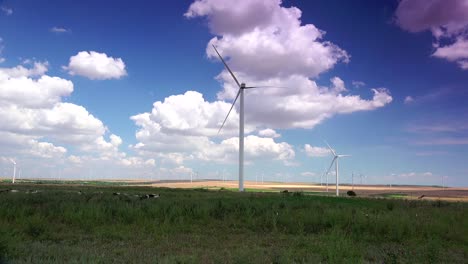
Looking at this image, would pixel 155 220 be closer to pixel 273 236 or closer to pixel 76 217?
pixel 76 217

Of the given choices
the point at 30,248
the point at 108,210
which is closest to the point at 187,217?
the point at 108,210

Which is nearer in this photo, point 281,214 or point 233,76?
point 281,214

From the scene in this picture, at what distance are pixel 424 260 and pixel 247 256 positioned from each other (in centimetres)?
600

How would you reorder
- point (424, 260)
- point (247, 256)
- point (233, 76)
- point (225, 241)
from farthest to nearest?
point (233, 76), point (225, 241), point (424, 260), point (247, 256)

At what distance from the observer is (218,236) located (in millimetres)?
18234

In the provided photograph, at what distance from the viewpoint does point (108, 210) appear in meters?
23.1

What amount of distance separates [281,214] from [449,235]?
8.17 metres

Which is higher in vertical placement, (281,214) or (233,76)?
(233,76)

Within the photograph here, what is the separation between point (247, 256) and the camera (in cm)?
1296

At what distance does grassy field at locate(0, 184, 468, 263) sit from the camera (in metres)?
13.2

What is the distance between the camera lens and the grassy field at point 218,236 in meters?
13.2

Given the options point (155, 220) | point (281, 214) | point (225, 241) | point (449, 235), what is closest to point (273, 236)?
point (225, 241)

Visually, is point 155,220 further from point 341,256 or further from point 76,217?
point 341,256

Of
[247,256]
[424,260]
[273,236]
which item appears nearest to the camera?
[247,256]
